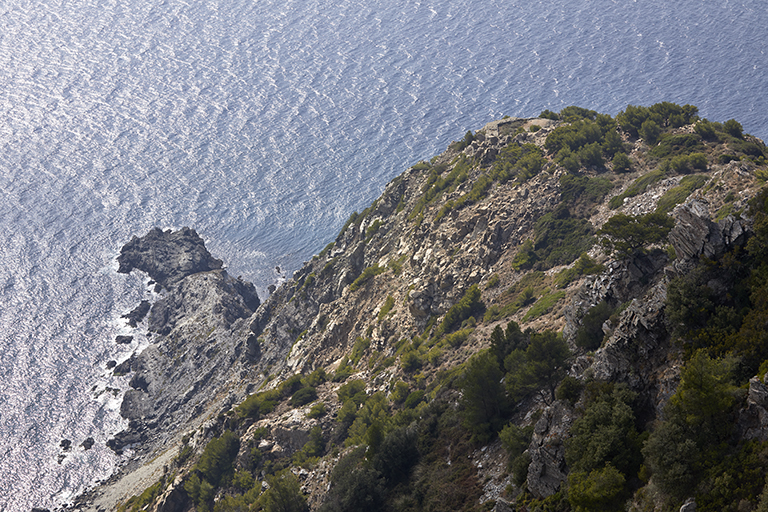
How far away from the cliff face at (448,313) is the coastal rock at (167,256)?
11.9m

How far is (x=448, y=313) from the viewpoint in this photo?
2886 inches

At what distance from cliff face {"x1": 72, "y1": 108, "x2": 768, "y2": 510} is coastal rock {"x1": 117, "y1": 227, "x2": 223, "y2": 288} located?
11.9 m

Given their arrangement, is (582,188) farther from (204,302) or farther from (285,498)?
(204,302)

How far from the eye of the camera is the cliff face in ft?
130

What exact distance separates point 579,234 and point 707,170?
16.4 m

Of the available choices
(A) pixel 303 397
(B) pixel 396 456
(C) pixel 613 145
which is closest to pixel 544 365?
(B) pixel 396 456

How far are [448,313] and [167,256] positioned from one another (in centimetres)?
10185

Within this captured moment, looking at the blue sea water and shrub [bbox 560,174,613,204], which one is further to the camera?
the blue sea water

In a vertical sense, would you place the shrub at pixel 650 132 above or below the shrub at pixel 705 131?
above

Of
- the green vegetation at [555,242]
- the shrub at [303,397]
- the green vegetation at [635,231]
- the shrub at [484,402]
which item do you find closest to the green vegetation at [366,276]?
the shrub at [303,397]

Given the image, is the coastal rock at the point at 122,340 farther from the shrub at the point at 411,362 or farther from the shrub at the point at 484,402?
the shrub at the point at 484,402

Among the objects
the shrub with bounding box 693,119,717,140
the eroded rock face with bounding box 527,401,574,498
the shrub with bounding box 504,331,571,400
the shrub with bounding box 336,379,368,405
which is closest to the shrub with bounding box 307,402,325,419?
the shrub with bounding box 336,379,368,405

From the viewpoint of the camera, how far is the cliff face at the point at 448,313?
3966cm

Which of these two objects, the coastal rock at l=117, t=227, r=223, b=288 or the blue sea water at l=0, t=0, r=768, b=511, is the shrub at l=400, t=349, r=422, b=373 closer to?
the blue sea water at l=0, t=0, r=768, b=511
